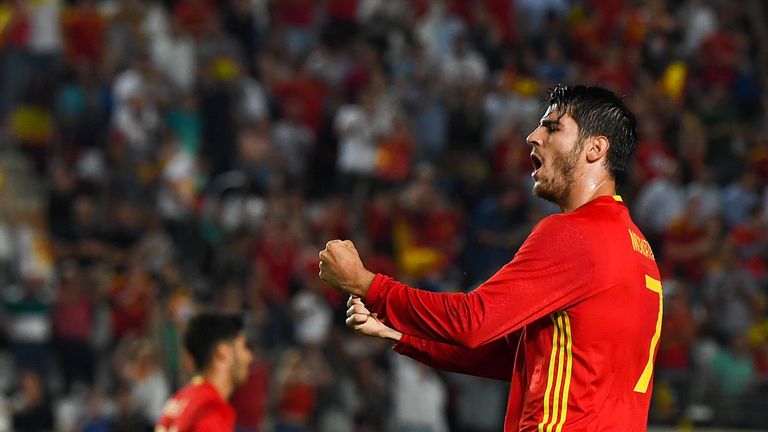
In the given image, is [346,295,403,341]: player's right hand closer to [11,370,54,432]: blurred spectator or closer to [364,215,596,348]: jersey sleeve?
[364,215,596,348]: jersey sleeve

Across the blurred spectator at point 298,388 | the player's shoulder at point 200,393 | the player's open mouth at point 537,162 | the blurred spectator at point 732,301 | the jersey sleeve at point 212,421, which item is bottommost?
the jersey sleeve at point 212,421

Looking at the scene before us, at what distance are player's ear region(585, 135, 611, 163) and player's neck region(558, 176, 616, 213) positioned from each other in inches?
3.2

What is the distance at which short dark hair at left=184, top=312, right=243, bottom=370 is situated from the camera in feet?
22.2

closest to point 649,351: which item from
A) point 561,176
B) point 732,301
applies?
point 561,176

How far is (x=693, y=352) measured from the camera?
13289 mm

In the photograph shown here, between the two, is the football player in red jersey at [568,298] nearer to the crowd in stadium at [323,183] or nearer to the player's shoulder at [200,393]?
the player's shoulder at [200,393]

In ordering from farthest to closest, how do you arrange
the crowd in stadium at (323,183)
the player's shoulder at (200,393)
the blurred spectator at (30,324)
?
1. the blurred spectator at (30,324)
2. the crowd in stadium at (323,183)
3. the player's shoulder at (200,393)

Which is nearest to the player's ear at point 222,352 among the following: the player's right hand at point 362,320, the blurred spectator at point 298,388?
the player's right hand at point 362,320

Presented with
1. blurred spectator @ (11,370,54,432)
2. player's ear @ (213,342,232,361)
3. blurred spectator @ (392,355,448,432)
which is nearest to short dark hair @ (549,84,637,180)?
player's ear @ (213,342,232,361)

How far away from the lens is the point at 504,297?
435cm

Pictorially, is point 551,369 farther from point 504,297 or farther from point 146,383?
point 146,383

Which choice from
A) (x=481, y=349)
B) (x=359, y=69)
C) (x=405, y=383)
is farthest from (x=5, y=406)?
(x=481, y=349)

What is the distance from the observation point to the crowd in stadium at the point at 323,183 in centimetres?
1338

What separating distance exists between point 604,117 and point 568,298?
65 cm
